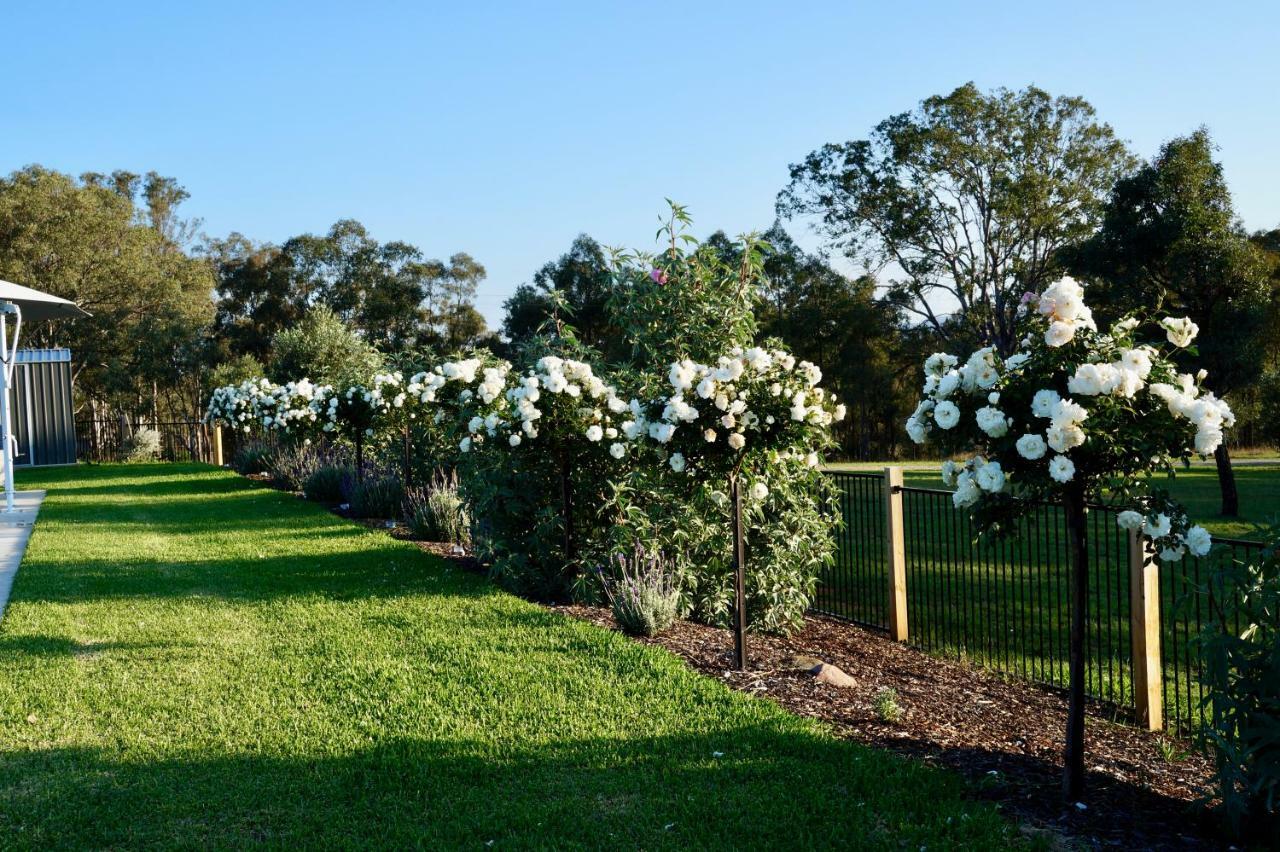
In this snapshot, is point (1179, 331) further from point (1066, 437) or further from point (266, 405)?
point (266, 405)

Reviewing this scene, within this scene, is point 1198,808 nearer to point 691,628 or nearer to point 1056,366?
point 1056,366

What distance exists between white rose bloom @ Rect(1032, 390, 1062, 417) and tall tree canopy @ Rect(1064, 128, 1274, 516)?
48.2 feet

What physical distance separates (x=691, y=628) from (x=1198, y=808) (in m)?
3.63

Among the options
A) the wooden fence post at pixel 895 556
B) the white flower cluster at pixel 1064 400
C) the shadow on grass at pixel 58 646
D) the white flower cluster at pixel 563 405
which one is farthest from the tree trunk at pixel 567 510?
the white flower cluster at pixel 1064 400

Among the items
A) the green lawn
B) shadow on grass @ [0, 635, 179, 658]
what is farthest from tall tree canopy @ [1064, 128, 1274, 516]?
shadow on grass @ [0, 635, 179, 658]

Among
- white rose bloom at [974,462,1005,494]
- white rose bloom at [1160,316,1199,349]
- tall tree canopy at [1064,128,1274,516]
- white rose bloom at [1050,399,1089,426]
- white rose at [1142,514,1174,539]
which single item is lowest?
white rose at [1142,514,1174,539]

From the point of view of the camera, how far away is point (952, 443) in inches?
154

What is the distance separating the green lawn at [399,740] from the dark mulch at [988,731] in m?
0.28

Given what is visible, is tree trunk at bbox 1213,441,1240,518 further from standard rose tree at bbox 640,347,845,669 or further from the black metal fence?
standard rose tree at bbox 640,347,845,669

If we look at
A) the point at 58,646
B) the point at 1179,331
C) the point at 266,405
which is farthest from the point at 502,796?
the point at 266,405

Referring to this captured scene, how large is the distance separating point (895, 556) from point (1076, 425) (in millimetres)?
3883

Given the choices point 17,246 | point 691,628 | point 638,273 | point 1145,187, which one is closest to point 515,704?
point 691,628

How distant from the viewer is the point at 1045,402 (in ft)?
11.3

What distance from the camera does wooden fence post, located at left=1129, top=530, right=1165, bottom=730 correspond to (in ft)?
17.0
